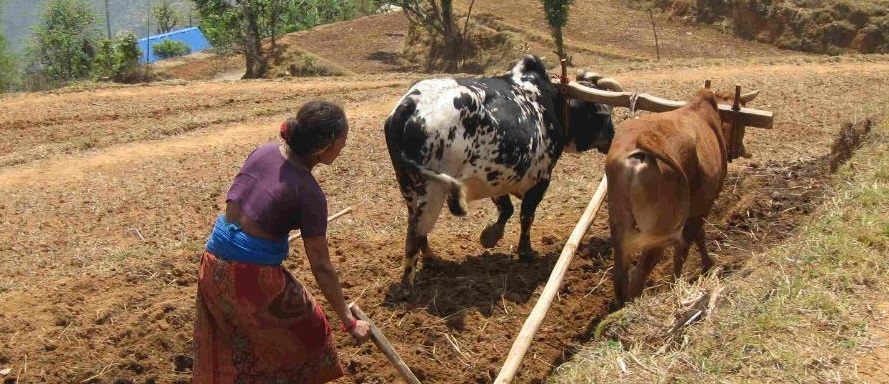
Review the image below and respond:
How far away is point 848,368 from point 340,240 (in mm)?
4641

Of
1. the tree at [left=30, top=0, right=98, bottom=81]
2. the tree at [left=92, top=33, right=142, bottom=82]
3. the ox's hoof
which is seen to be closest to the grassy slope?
the ox's hoof

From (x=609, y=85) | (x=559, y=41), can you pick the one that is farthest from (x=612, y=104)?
(x=559, y=41)

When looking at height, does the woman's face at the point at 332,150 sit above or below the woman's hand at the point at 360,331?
above

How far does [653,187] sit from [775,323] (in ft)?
4.69

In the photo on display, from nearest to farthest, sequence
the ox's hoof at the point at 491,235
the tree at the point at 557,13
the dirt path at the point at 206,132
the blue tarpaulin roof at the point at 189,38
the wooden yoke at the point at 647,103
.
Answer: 1. the wooden yoke at the point at 647,103
2. the ox's hoof at the point at 491,235
3. the dirt path at the point at 206,132
4. the tree at the point at 557,13
5. the blue tarpaulin roof at the point at 189,38

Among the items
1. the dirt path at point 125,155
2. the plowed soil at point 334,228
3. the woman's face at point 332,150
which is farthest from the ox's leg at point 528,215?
the dirt path at point 125,155

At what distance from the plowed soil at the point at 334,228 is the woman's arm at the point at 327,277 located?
1.43 m

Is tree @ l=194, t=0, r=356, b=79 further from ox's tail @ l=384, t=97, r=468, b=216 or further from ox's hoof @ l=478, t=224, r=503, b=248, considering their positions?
ox's tail @ l=384, t=97, r=468, b=216

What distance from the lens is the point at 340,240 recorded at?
770cm

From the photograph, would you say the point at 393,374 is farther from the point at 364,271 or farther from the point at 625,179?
the point at 625,179

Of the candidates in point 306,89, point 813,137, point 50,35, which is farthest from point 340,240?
point 50,35

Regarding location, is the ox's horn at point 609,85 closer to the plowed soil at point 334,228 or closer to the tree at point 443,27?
the plowed soil at point 334,228

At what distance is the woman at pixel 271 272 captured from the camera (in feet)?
12.9

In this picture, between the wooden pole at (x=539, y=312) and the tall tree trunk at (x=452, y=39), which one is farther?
the tall tree trunk at (x=452, y=39)
